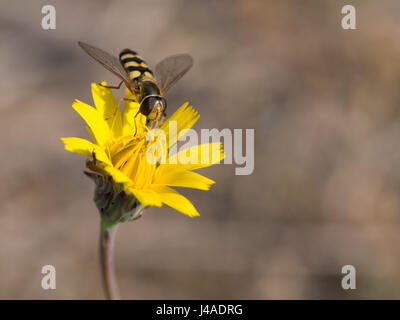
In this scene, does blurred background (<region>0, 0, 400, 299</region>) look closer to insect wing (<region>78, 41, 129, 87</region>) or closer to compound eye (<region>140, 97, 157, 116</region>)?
insect wing (<region>78, 41, 129, 87</region>)

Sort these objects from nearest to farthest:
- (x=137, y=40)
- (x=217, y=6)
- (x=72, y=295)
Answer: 1. (x=72, y=295)
2. (x=137, y=40)
3. (x=217, y=6)

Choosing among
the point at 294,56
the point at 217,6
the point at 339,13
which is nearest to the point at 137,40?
the point at 217,6

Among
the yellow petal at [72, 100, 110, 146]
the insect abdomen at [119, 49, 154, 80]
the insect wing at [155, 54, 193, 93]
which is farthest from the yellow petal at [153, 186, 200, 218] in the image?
the insect wing at [155, 54, 193, 93]

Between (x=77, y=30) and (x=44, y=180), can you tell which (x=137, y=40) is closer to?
(x=77, y=30)

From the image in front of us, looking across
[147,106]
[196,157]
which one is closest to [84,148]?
[147,106]

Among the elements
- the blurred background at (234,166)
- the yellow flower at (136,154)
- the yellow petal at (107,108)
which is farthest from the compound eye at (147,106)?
the blurred background at (234,166)

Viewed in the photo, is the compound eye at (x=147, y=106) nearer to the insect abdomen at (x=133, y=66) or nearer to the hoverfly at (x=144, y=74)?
the hoverfly at (x=144, y=74)

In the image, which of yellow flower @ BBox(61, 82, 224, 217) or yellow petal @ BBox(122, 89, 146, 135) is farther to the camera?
yellow petal @ BBox(122, 89, 146, 135)

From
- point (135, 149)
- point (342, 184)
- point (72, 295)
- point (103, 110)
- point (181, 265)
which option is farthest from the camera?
point (342, 184)
